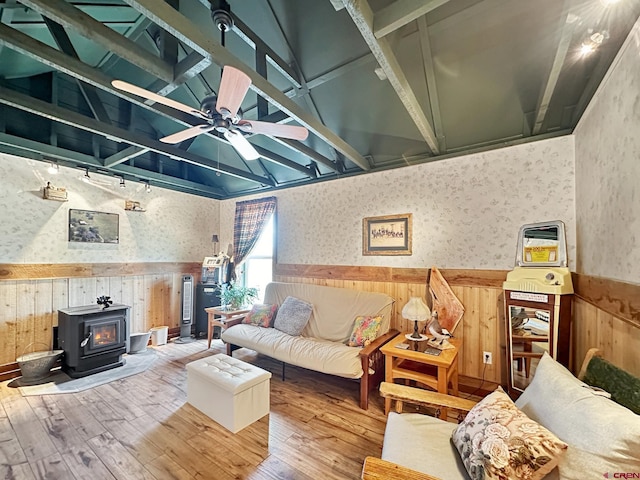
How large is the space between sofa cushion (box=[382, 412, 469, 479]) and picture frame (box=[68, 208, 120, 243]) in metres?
4.35

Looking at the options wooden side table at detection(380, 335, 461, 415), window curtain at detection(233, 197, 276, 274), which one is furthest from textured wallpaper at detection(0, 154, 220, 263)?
wooden side table at detection(380, 335, 461, 415)

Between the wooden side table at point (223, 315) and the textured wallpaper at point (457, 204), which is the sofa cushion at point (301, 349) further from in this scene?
the textured wallpaper at point (457, 204)

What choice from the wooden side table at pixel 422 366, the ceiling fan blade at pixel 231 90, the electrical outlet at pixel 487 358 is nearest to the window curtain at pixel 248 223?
the ceiling fan blade at pixel 231 90

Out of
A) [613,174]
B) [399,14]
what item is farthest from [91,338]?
[613,174]

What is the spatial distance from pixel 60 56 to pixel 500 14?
2.93 meters

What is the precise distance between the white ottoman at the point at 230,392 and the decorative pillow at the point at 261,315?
A: 43.7 inches

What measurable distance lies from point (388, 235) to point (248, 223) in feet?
8.49

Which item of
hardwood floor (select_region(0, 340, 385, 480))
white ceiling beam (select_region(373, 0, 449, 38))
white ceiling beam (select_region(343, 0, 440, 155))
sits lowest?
hardwood floor (select_region(0, 340, 385, 480))

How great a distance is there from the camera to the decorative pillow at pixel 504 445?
0.96 m

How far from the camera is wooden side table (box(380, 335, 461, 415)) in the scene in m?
2.14

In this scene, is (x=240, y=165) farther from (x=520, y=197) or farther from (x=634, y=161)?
(x=634, y=161)

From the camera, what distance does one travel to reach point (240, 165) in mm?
4324

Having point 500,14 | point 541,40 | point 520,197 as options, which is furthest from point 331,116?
point 520,197

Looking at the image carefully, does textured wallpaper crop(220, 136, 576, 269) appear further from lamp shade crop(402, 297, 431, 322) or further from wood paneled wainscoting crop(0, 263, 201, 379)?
wood paneled wainscoting crop(0, 263, 201, 379)
